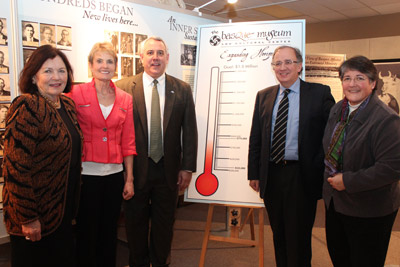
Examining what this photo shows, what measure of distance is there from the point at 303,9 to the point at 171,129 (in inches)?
226

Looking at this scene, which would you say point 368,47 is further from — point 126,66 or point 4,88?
point 4,88

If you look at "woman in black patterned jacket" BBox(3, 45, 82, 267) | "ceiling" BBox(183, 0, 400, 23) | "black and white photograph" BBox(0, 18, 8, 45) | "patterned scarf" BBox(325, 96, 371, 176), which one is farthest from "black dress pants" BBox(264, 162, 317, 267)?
"ceiling" BBox(183, 0, 400, 23)

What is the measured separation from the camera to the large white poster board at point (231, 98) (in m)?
2.65

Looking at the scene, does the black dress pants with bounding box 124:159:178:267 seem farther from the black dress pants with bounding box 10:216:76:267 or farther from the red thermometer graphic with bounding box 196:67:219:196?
the black dress pants with bounding box 10:216:76:267

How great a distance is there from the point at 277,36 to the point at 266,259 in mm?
1925

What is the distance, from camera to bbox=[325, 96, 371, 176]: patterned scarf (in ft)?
6.11

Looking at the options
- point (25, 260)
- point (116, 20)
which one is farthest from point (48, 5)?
point (25, 260)

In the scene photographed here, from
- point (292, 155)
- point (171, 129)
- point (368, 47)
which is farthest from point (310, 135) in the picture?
point (368, 47)

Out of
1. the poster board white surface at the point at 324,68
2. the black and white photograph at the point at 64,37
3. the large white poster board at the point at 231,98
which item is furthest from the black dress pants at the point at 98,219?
the poster board white surface at the point at 324,68

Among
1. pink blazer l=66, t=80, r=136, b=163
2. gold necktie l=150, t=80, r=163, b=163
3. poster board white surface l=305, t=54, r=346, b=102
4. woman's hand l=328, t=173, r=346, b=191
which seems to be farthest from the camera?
poster board white surface l=305, t=54, r=346, b=102

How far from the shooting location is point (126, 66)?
2.73 m

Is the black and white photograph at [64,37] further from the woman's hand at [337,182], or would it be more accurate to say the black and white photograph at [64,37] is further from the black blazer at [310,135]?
the woman's hand at [337,182]

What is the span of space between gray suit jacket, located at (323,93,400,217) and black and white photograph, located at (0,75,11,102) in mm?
2121

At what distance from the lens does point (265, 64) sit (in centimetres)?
266
